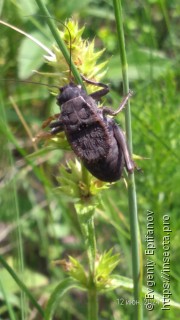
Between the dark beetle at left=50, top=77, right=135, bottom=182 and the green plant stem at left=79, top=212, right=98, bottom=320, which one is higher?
the dark beetle at left=50, top=77, right=135, bottom=182

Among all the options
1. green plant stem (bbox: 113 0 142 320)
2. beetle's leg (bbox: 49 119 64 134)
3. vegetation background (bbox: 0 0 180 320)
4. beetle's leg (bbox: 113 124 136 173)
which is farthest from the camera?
vegetation background (bbox: 0 0 180 320)

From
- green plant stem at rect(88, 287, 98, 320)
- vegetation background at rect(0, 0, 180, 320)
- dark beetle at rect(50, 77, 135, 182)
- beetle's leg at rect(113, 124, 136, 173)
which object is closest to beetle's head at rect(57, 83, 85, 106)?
dark beetle at rect(50, 77, 135, 182)

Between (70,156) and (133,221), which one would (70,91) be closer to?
(133,221)

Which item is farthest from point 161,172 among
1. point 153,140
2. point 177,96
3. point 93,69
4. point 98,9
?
point 98,9

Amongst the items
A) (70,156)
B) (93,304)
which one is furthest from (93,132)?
(70,156)

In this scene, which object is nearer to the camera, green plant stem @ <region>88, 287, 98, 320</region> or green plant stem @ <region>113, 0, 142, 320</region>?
green plant stem @ <region>113, 0, 142, 320</region>

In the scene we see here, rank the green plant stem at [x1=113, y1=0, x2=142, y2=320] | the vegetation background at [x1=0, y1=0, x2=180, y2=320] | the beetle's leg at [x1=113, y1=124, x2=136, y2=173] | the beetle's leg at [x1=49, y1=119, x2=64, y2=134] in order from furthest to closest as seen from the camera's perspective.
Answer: the vegetation background at [x1=0, y1=0, x2=180, y2=320]
the beetle's leg at [x1=49, y1=119, x2=64, y2=134]
the beetle's leg at [x1=113, y1=124, x2=136, y2=173]
the green plant stem at [x1=113, y1=0, x2=142, y2=320]

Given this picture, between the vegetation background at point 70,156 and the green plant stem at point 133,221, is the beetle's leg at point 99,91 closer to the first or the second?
the green plant stem at point 133,221

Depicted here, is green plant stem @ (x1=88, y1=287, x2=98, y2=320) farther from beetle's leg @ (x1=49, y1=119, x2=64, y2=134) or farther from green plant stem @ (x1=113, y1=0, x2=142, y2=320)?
beetle's leg @ (x1=49, y1=119, x2=64, y2=134)

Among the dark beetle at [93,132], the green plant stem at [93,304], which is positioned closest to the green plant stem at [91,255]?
the green plant stem at [93,304]
